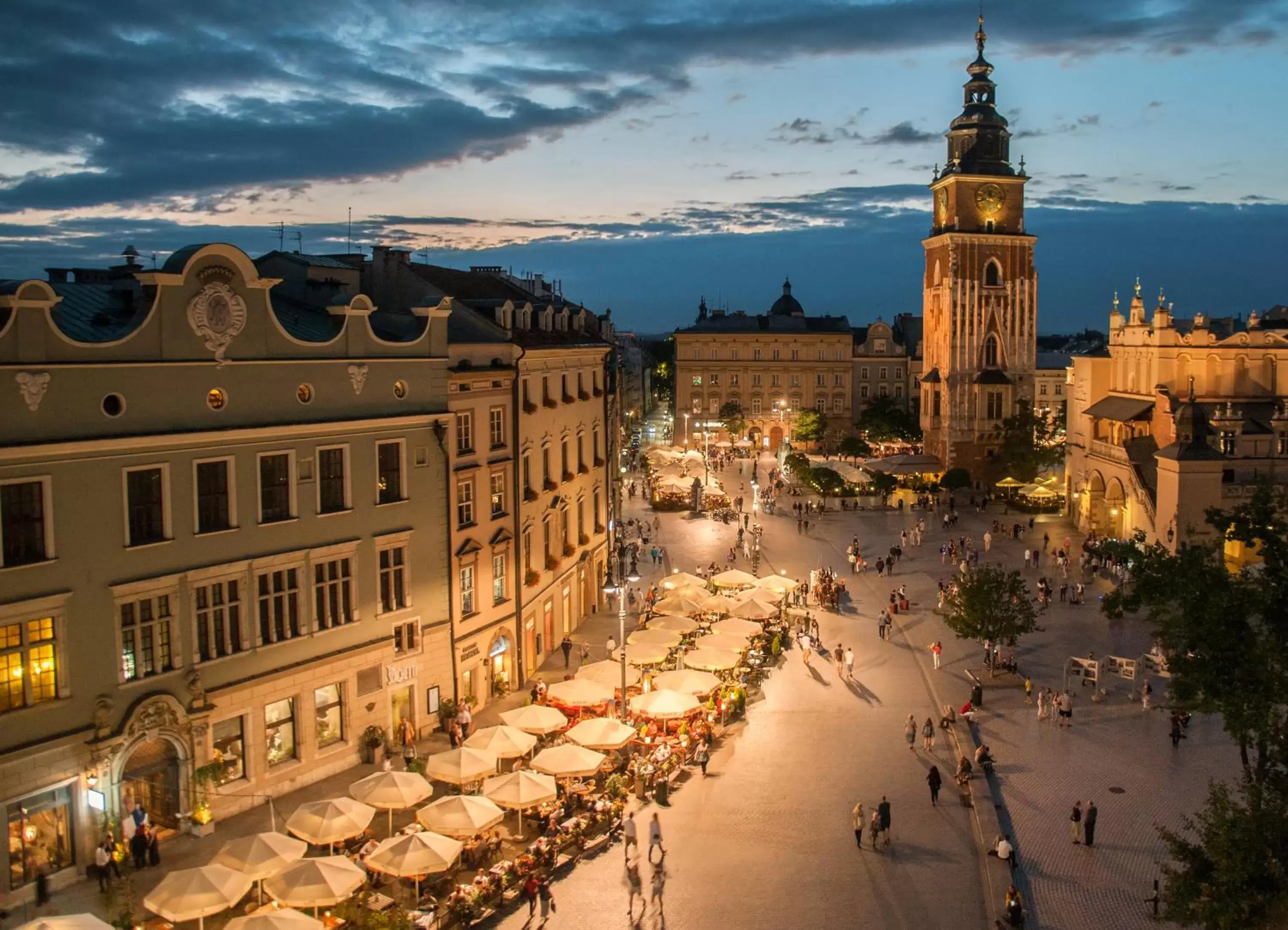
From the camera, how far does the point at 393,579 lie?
31656 mm

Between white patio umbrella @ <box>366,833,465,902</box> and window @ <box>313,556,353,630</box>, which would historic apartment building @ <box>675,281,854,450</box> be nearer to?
window @ <box>313,556,353,630</box>

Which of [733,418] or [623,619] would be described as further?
[733,418]

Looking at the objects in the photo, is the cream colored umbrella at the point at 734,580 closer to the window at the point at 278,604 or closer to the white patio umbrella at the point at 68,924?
the window at the point at 278,604

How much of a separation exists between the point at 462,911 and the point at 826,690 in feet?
60.0

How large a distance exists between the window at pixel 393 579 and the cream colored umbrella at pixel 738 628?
43.5 ft

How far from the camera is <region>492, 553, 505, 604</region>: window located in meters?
36.2

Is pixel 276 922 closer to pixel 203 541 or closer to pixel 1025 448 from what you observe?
pixel 203 541

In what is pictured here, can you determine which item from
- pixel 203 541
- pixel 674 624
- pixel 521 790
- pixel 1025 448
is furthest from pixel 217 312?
pixel 1025 448

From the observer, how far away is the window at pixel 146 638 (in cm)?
2489

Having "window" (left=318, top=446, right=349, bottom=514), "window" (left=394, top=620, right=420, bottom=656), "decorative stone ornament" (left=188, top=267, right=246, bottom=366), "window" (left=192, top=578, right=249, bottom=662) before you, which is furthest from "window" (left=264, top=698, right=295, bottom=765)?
"decorative stone ornament" (left=188, top=267, right=246, bottom=366)

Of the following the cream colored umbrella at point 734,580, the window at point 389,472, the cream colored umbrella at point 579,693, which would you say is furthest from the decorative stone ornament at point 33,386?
the cream colored umbrella at point 734,580

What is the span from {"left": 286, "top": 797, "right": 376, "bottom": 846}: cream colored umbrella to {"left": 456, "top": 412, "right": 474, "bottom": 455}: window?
12499mm

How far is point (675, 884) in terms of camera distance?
24062mm

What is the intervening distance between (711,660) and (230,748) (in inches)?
624
